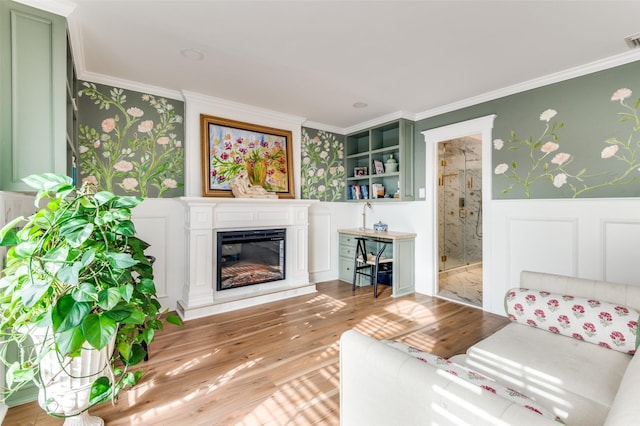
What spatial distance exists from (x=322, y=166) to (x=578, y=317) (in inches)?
137

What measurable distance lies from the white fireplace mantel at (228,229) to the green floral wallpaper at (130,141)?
0.45 m

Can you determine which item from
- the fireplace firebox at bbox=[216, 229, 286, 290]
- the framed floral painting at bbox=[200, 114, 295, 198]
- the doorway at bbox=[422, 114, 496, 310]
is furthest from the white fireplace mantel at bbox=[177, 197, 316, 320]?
the doorway at bbox=[422, 114, 496, 310]

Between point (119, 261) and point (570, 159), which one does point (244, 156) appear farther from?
point (570, 159)

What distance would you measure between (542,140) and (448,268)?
2.99 m

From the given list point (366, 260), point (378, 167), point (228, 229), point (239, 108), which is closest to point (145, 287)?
point (228, 229)

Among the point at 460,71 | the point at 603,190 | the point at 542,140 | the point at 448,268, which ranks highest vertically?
the point at 460,71

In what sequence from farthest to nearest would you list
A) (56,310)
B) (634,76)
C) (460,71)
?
1. (460,71)
2. (634,76)
3. (56,310)

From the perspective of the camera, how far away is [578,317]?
5.55 ft

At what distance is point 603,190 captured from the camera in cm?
259

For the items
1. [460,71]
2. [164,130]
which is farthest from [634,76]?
[164,130]

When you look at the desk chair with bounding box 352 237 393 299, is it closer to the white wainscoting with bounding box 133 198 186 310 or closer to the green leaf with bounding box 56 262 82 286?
the white wainscoting with bounding box 133 198 186 310

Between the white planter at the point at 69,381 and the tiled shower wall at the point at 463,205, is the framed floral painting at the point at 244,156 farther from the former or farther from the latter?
the tiled shower wall at the point at 463,205

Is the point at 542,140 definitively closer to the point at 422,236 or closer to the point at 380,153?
the point at 422,236

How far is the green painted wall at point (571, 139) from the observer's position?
248 centimetres
